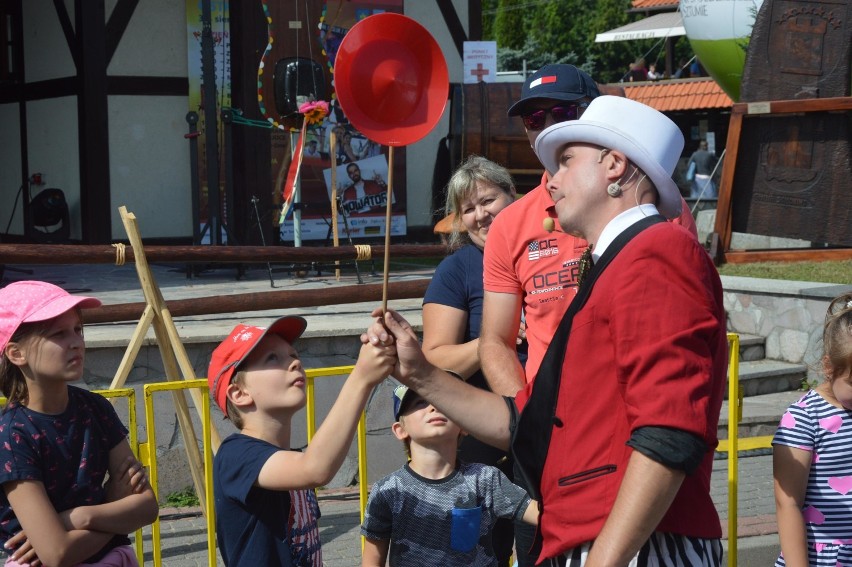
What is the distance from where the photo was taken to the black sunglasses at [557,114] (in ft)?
11.6

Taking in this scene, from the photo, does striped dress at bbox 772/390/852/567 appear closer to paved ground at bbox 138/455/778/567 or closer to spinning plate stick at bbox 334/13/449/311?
spinning plate stick at bbox 334/13/449/311

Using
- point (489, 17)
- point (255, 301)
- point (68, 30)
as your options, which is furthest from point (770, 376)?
point (489, 17)

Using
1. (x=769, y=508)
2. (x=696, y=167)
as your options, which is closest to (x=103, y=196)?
(x=769, y=508)

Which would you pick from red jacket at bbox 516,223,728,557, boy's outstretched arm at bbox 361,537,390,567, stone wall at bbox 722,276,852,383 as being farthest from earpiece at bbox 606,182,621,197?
stone wall at bbox 722,276,852,383

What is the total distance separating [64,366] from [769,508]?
13.9ft

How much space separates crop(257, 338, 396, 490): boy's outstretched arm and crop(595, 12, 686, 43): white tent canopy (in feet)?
94.0

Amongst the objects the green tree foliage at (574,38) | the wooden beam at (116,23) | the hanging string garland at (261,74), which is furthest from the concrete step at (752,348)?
the green tree foliage at (574,38)

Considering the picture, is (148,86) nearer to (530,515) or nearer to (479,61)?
(479,61)

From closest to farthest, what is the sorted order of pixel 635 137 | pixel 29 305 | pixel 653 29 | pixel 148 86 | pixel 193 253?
1. pixel 635 137
2. pixel 29 305
3. pixel 193 253
4. pixel 148 86
5. pixel 653 29

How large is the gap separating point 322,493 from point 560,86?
3606 mm

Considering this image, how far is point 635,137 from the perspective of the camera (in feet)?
7.63

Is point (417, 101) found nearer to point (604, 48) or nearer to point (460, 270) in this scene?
point (460, 270)

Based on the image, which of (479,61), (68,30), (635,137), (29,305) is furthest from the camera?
(479,61)

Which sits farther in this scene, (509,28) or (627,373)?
(509,28)
